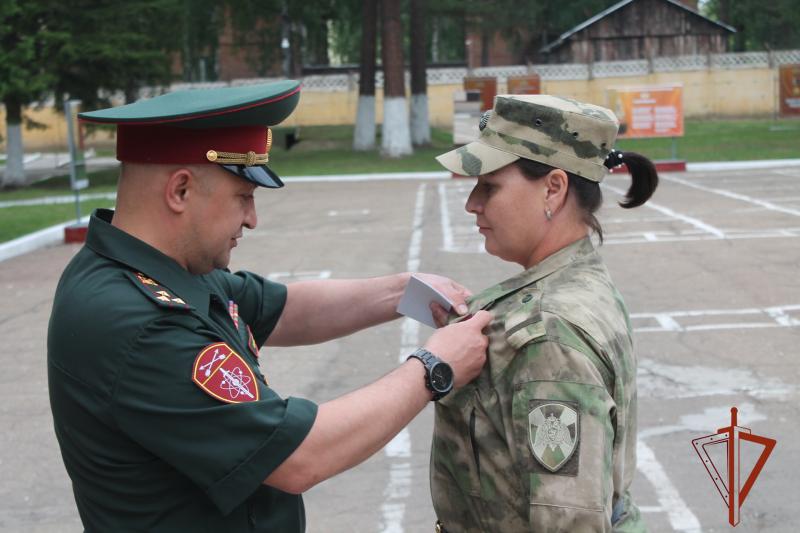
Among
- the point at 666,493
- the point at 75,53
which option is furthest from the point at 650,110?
the point at 666,493

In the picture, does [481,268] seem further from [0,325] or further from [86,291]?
[86,291]

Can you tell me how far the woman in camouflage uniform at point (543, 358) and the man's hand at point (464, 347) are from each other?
0.03 meters

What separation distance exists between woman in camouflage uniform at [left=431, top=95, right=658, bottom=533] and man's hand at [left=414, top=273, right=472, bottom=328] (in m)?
0.05

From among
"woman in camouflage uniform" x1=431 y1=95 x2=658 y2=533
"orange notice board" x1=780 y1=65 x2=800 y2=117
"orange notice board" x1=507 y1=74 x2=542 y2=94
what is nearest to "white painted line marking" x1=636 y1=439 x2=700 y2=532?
"woman in camouflage uniform" x1=431 y1=95 x2=658 y2=533

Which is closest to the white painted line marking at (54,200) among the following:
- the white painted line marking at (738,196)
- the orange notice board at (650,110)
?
the orange notice board at (650,110)

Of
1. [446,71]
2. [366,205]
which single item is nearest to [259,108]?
[366,205]

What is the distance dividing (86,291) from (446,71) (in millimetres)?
40932

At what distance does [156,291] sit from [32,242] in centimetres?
1292

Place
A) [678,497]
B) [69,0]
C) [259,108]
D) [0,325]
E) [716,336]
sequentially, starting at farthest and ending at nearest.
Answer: [69,0]
[0,325]
[716,336]
[678,497]
[259,108]

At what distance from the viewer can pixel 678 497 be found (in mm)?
4684

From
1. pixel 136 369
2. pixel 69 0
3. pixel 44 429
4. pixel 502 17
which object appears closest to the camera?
pixel 136 369

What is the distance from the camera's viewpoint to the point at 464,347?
2.16 meters

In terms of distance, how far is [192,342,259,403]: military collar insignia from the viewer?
198 cm

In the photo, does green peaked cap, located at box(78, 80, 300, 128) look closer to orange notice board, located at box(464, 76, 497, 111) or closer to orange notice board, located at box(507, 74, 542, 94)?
orange notice board, located at box(464, 76, 497, 111)
